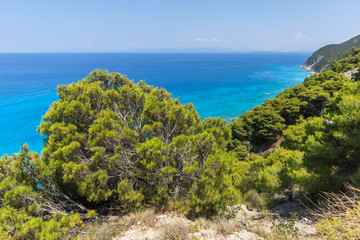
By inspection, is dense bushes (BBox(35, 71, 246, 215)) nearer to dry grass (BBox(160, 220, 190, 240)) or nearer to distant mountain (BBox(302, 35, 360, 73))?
dry grass (BBox(160, 220, 190, 240))

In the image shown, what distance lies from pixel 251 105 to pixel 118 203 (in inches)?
1635

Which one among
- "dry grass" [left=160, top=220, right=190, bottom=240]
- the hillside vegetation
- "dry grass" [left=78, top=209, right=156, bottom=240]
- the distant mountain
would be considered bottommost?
"dry grass" [left=78, top=209, right=156, bottom=240]

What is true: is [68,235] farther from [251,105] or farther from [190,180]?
[251,105]

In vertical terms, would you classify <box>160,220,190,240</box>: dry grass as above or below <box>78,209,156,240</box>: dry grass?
above

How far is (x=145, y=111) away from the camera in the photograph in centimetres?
615

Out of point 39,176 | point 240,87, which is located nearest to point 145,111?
point 39,176

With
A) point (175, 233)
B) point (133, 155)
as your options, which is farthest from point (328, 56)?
point (175, 233)

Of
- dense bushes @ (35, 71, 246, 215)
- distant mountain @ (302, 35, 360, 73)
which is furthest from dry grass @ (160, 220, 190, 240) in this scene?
distant mountain @ (302, 35, 360, 73)

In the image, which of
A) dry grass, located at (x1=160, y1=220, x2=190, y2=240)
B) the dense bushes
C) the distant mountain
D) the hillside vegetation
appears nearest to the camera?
dry grass, located at (x1=160, y1=220, x2=190, y2=240)

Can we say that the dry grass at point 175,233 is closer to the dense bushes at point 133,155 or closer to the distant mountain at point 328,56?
the dense bushes at point 133,155

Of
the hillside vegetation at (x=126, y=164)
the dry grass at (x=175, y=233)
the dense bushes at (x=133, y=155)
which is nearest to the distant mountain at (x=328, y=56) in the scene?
the hillside vegetation at (x=126, y=164)

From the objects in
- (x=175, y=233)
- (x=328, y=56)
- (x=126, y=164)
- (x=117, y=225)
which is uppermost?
(x=328, y=56)

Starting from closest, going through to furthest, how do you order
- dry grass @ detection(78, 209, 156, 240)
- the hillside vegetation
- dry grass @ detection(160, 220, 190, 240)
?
dry grass @ detection(160, 220, 190, 240) < dry grass @ detection(78, 209, 156, 240) < the hillside vegetation

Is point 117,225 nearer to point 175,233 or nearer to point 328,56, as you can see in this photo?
point 175,233
